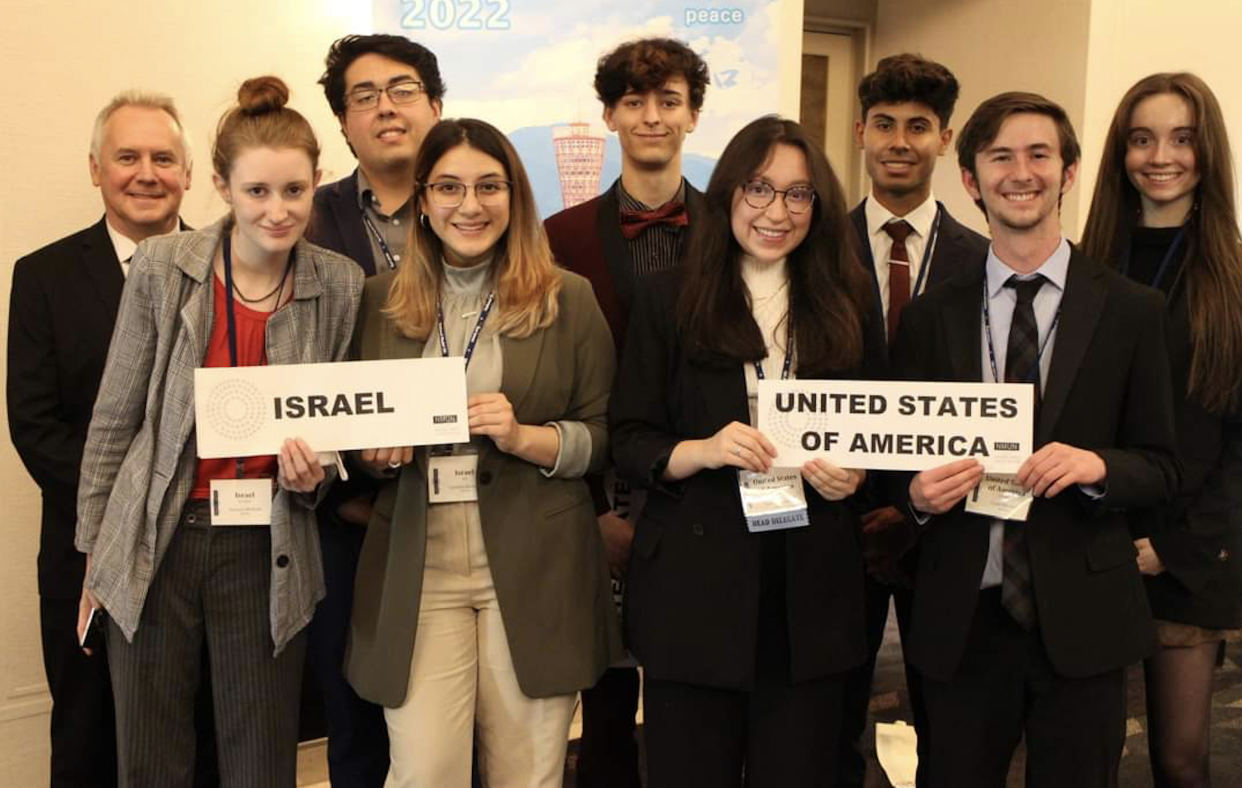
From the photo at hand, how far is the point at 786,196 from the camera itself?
1.99 m

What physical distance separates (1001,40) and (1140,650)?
4.22 m

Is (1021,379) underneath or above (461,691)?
above

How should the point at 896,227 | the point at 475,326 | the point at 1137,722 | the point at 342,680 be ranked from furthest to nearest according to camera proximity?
the point at 1137,722, the point at 896,227, the point at 342,680, the point at 475,326

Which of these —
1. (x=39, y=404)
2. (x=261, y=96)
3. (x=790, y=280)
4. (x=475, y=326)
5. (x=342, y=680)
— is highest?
(x=261, y=96)

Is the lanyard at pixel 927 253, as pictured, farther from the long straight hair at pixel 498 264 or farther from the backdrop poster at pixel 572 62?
the backdrop poster at pixel 572 62

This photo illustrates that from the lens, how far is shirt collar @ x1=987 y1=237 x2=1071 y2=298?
6.49ft

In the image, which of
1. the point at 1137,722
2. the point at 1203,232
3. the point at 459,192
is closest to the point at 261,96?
the point at 459,192

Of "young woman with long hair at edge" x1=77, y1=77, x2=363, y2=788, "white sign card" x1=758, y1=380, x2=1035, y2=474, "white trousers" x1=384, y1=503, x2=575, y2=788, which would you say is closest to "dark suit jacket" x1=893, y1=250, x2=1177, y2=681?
"white sign card" x1=758, y1=380, x2=1035, y2=474

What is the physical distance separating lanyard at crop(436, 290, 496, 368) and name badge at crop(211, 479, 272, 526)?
1.52 ft

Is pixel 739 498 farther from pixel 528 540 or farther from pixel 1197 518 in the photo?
pixel 1197 518

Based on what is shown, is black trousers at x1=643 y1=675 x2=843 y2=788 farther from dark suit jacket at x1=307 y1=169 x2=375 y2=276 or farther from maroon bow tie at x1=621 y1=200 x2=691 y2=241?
dark suit jacket at x1=307 y1=169 x2=375 y2=276

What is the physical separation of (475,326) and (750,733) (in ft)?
3.47

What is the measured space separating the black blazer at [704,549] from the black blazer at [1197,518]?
0.74 m

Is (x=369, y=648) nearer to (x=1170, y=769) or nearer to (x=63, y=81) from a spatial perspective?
(x=1170, y=769)
